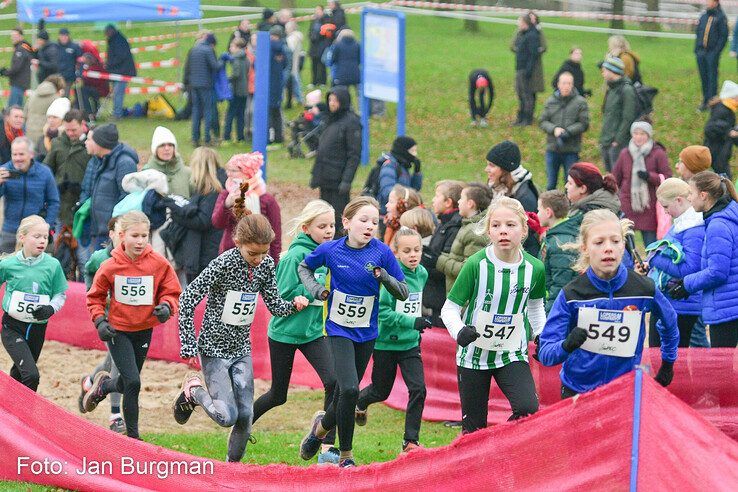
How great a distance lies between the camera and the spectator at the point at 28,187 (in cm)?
1330

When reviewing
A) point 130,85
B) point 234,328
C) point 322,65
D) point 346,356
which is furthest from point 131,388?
point 130,85

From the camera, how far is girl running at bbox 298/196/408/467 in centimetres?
875

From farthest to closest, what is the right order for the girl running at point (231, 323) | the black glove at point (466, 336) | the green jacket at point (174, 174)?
the green jacket at point (174, 174) → the girl running at point (231, 323) → the black glove at point (466, 336)

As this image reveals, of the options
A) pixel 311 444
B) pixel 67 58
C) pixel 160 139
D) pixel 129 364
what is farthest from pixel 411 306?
pixel 67 58

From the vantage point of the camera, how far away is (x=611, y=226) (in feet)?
24.2

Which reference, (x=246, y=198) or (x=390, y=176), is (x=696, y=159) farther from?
(x=246, y=198)

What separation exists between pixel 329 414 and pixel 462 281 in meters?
1.56

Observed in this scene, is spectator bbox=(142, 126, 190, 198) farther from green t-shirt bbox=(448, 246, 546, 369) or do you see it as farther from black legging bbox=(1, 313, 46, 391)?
green t-shirt bbox=(448, 246, 546, 369)

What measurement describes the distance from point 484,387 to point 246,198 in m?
3.90

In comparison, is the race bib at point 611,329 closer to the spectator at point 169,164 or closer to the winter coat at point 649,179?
the spectator at point 169,164

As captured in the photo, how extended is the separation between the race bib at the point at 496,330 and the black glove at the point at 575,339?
95cm

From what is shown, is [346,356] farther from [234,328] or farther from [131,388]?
[131,388]

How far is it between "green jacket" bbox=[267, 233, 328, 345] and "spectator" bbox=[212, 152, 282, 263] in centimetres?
203

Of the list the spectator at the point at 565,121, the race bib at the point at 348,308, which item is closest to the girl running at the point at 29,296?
the race bib at the point at 348,308
